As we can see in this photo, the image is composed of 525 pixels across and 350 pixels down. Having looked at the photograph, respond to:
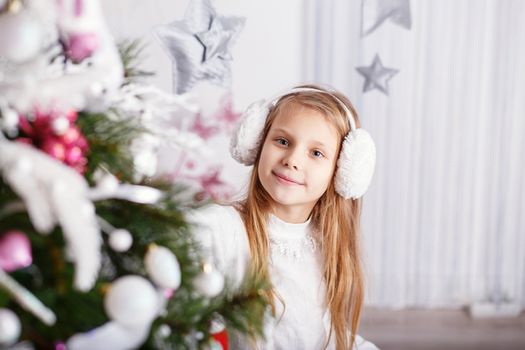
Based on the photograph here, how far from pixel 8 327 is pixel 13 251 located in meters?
0.05

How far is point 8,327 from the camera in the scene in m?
0.35

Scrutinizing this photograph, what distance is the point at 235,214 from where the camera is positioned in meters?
1.29

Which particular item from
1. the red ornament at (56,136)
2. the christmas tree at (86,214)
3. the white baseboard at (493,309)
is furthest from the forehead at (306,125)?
the white baseboard at (493,309)

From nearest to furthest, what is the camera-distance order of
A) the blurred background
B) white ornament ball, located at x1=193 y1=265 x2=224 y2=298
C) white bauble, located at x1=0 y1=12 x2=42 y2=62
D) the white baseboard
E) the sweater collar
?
white bauble, located at x1=0 y1=12 x2=42 y2=62 < white ornament ball, located at x1=193 y1=265 x2=224 y2=298 < the sweater collar < the blurred background < the white baseboard

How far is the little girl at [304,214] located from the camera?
1220mm

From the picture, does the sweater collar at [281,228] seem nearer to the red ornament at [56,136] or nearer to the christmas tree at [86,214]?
the christmas tree at [86,214]

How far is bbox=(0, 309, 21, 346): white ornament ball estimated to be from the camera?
0.35 metres

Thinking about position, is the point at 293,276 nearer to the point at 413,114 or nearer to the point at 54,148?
the point at 54,148

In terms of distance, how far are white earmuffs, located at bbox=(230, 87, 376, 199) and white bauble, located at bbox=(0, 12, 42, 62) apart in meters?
0.92

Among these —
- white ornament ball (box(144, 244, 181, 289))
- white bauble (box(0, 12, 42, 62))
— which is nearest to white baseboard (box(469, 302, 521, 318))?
white ornament ball (box(144, 244, 181, 289))

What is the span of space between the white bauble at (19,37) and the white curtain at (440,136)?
1.94 metres

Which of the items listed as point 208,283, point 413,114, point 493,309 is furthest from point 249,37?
point 208,283

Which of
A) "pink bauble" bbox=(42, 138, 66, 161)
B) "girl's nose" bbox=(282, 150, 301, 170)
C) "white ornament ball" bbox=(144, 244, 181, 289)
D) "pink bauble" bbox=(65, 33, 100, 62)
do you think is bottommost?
"girl's nose" bbox=(282, 150, 301, 170)

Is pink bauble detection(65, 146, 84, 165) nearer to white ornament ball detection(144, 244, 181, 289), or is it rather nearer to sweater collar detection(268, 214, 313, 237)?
white ornament ball detection(144, 244, 181, 289)
